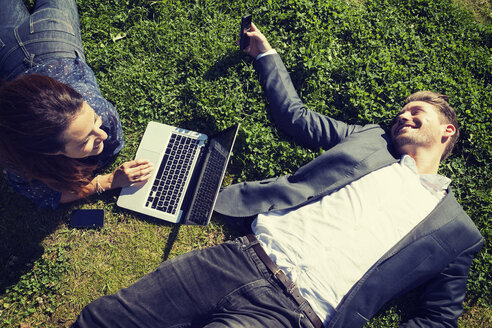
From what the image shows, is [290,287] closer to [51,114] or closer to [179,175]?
[179,175]

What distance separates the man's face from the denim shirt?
4191 mm

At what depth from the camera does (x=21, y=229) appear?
487 cm

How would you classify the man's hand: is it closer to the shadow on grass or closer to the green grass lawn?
the green grass lawn

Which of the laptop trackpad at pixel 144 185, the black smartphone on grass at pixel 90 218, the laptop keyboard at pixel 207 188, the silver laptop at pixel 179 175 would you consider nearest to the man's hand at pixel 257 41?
the silver laptop at pixel 179 175

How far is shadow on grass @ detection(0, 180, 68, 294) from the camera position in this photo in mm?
4695

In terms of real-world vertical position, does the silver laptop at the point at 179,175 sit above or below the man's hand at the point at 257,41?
below

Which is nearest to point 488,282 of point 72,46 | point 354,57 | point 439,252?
point 439,252

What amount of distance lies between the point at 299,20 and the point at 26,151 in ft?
15.6

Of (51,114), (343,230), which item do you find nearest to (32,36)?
(51,114)

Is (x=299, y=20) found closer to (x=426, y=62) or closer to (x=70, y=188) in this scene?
(x=426, y=62)

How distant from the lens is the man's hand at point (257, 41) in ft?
16.9

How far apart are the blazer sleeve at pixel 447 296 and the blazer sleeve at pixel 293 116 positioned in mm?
2283

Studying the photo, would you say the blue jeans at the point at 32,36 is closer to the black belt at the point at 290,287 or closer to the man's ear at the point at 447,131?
the black belt at the point at 290,287

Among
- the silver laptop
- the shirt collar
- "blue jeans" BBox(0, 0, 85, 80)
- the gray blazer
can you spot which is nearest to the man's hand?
the gray blazer
